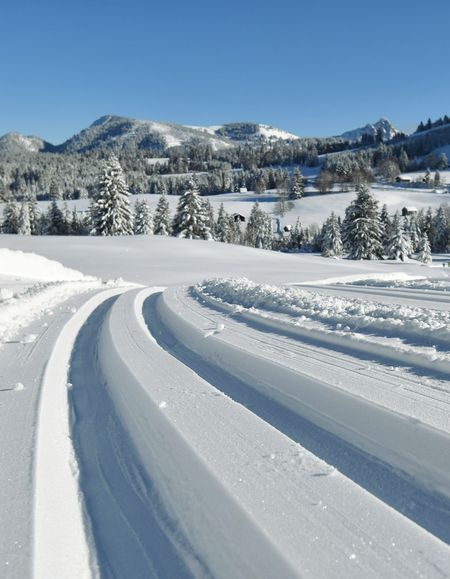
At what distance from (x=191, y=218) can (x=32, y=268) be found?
79.1ft

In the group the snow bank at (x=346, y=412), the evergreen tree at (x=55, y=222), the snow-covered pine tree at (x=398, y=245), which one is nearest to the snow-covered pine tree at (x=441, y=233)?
Answer: the snow-covered pine tree at (x=398, y=245)

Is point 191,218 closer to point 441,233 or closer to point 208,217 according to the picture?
point 208,217

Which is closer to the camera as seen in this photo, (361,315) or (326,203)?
(361,315)

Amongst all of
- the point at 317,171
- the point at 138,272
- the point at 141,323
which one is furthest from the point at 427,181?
the point at 141,323

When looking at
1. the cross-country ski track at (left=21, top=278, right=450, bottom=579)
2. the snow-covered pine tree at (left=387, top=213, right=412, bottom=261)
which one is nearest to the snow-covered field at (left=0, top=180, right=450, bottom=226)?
the snow-covered pine tree at (left=387, top=213, right=412, bottom=261)

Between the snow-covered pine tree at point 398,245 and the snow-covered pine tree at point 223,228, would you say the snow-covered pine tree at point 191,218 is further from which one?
the snow-covered pine tree at point 223,228

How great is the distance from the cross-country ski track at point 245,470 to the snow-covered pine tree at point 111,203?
36402mm

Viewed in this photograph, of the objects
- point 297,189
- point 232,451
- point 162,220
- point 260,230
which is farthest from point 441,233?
point 232,451

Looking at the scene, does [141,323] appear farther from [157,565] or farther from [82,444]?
[157,565]

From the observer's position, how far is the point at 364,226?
3959cm

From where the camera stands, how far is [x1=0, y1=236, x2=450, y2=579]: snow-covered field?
1.58m

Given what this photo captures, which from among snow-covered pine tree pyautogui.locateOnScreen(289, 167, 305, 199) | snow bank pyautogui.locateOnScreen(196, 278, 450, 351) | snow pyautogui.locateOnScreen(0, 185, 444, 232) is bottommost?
snow bank pyautogui.locateOnScreen(196, 278, 450, 351)

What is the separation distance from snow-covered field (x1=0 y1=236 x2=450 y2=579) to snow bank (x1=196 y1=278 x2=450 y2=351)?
36 millimetres

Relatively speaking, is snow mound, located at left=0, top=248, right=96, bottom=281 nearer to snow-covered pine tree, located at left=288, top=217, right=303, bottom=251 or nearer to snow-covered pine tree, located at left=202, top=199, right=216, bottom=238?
snow-covered pine tree, located at left=202, top=199, right=216, bottom=238
